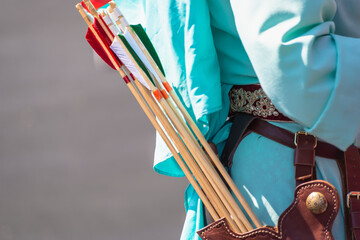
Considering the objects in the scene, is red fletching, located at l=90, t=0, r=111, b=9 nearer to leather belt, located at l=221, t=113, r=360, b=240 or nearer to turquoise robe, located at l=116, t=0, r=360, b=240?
turquoise robe, located at l=116, t=0, r=360, b=240

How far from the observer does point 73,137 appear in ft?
10.2

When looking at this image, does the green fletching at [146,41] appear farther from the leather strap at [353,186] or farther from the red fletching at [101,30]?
the leather strap at [353,186]

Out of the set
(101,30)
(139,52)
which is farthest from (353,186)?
(101,30)

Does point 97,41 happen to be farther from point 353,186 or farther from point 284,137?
point 353,186

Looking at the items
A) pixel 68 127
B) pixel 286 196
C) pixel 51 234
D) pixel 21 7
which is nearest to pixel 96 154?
pixel 68 127

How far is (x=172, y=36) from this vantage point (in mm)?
1344

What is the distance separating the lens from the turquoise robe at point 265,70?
1.09 meters

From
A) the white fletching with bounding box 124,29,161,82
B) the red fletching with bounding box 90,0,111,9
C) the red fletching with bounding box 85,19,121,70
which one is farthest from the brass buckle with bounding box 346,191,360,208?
the red fletching with bounding box 90,0,111,9

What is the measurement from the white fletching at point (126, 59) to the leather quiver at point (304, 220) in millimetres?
396

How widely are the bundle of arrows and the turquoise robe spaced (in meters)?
0.04

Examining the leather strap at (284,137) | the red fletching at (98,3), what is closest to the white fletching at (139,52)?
the red fletching at (98,3)

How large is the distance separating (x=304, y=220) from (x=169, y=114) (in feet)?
1.22

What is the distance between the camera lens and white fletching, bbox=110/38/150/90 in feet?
4.31

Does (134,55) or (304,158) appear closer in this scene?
(304,158)
